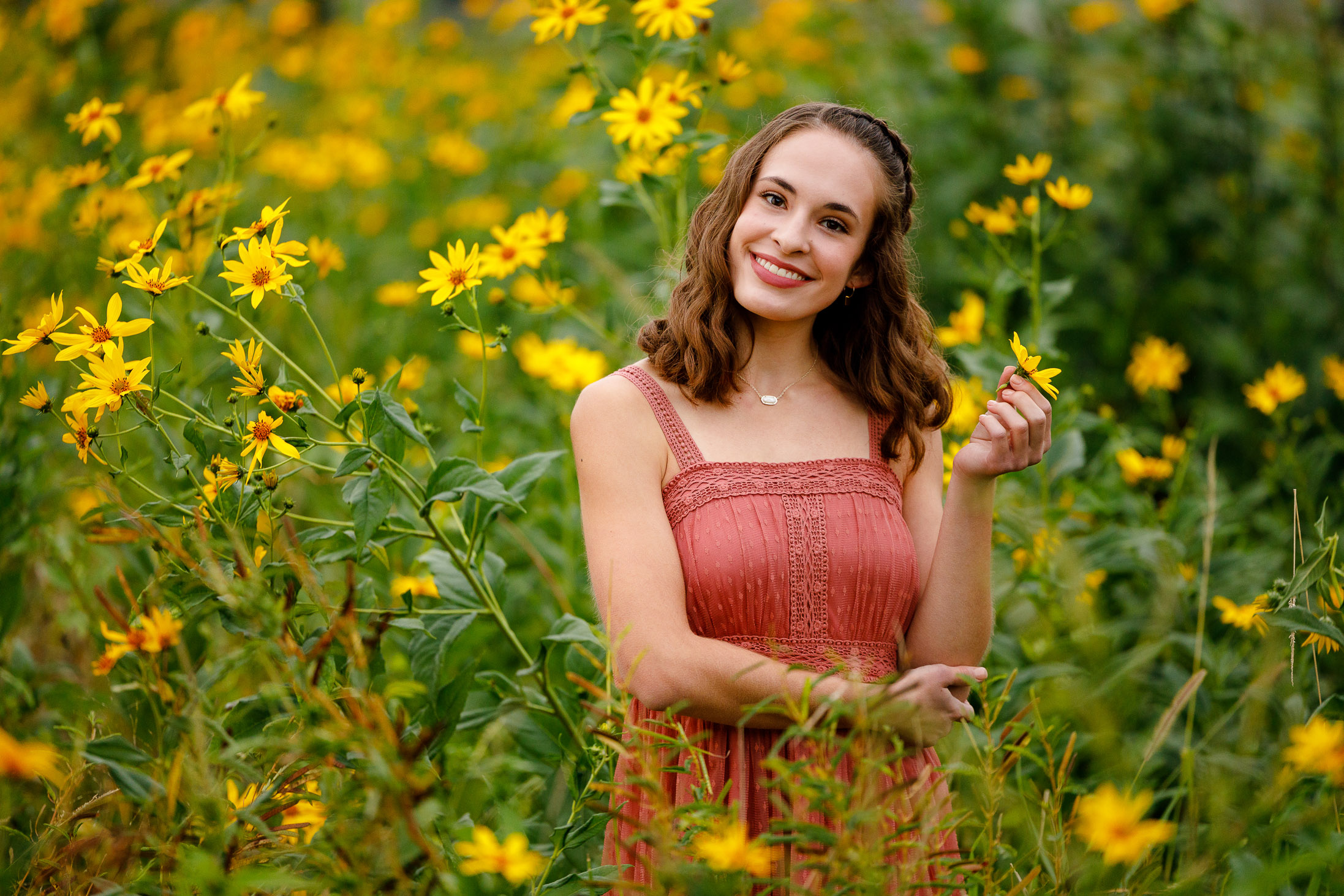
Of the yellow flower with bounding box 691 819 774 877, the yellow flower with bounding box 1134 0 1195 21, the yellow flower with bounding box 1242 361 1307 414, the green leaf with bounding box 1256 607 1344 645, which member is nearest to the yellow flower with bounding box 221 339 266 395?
the yellow flower with bounding box 691 819 774 877

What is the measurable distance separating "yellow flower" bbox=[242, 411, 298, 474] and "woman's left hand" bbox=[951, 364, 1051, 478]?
86cm

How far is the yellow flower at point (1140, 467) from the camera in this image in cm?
219

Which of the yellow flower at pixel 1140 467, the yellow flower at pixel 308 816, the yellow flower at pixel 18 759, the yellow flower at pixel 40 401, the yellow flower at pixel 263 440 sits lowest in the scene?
the yellow flower at pixel 308 816

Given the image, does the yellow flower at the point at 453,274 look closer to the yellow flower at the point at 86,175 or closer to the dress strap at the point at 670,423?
the dress strap at the point at 670,423

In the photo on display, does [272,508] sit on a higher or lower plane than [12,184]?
lower

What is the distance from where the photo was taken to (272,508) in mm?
1319

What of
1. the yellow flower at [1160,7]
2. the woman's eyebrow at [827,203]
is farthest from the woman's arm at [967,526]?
the yellow flower at [1160,7]

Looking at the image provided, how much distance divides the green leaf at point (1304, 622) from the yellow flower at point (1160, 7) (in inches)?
110

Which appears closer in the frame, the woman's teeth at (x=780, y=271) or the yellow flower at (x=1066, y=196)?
the woman's teeth at (x=780, y=271)

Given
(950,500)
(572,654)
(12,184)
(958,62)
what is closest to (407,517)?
(572,654)

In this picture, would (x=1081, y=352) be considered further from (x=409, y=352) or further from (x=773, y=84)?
(x=409, y=352)

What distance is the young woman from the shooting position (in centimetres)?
138

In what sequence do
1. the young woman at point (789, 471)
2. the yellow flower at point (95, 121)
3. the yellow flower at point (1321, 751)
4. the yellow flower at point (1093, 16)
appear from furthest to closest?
the yellow flower at point (1093, 16) < the yellow flower at point (95, 121) < the young woman at point (789, 471) < the yellow flower at point (1321, 751)

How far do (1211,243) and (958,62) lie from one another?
1073mm
